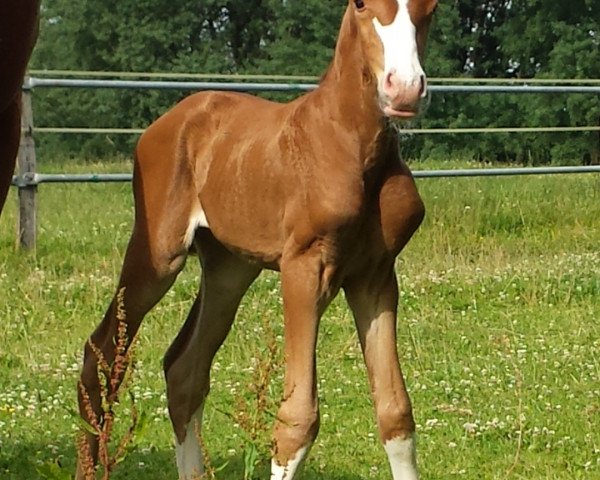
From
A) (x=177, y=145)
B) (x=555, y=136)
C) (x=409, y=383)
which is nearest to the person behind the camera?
(x=177, y=145)

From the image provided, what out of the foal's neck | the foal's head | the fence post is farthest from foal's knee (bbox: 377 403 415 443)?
the fence post

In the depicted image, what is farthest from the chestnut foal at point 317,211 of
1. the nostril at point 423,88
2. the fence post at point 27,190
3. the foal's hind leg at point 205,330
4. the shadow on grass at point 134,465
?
the fence post at point 27,190

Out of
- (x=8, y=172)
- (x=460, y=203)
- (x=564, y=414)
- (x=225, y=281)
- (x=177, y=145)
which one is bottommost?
(x=460, y=203)

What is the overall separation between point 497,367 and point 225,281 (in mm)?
2191

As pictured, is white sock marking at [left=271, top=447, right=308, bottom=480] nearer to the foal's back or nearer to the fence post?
the foal's back

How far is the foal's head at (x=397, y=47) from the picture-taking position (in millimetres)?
3033

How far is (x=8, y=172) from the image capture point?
230 cm

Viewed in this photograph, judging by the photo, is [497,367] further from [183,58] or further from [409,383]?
[183,58]

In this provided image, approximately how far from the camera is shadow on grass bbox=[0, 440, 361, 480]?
173 inches

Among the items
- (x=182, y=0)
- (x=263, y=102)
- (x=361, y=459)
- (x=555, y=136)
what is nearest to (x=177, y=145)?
(x=263, y=102)

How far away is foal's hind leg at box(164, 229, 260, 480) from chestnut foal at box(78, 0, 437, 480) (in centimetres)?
13

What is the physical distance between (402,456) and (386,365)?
282 millimetres

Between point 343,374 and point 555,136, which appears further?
point 555,136

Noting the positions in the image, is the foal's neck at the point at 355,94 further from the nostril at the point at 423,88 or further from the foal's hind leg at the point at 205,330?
the foal's hind leg at the point at 205,330
